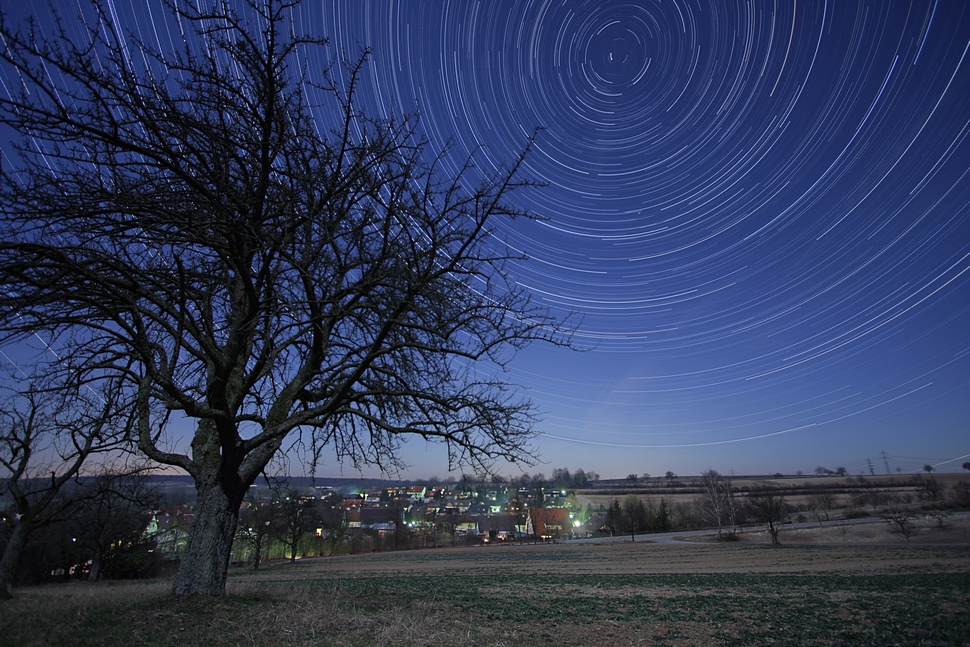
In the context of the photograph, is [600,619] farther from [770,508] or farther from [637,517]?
[637,517]

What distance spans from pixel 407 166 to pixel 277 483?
28.1ft

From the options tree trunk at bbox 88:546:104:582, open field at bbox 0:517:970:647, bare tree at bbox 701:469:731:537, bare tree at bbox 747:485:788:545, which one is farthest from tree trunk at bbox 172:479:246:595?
bare tree at bbox 701:469:731:537

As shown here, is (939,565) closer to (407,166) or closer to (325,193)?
(407,166)

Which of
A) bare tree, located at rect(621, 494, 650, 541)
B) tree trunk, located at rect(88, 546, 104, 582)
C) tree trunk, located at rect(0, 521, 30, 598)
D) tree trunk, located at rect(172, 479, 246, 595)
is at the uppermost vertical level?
tree trunk, located at rect(172, 479, 246, 595)

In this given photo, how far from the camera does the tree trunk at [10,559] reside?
14.5 metres

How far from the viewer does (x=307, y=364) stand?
9.87m

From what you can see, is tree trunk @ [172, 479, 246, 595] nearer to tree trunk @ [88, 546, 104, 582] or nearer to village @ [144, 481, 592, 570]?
village @ [144, 481, 592, 570]

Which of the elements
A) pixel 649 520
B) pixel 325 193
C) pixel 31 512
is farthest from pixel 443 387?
pixel 649 520

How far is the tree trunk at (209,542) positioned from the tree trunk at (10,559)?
12.3 m


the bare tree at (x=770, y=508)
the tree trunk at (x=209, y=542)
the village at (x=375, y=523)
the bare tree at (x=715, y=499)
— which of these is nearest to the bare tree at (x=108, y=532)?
the village at (x=375, y=523)

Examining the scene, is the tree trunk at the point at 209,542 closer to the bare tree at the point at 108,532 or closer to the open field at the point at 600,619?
the open field at the point at 600,619

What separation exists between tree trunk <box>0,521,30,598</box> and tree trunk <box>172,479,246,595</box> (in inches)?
483

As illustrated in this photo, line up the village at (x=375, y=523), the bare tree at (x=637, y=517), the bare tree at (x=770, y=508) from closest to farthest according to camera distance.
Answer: the village at (x=375, y=523) < the bare tree at (x=770, y=508) < the bare tree at (x=637, y=517)

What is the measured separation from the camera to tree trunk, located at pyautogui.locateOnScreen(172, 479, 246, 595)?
299 inches
